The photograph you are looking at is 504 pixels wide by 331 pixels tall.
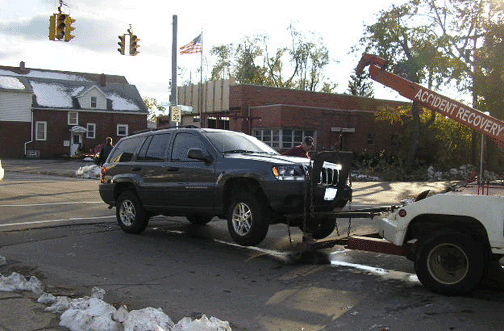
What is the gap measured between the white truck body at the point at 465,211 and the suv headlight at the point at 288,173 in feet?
5.94

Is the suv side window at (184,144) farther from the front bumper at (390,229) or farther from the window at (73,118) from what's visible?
the window at (73,118)

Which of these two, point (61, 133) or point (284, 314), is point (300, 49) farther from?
point (284, 314)

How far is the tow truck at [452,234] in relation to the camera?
533 centimetres

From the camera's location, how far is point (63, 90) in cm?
5259

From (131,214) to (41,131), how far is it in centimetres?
4395

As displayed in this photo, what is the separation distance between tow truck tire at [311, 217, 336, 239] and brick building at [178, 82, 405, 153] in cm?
2339

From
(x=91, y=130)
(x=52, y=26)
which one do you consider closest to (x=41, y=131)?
(x=91, y=130)

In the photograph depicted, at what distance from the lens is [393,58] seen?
3353cm

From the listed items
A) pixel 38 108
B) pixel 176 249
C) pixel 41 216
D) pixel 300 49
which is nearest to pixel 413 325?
pixel 176 249

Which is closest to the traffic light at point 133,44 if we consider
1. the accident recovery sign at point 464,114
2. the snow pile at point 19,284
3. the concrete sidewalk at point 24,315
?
the accident recovery sign at point 464,114

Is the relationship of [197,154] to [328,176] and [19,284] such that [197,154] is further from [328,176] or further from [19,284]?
[19,284]

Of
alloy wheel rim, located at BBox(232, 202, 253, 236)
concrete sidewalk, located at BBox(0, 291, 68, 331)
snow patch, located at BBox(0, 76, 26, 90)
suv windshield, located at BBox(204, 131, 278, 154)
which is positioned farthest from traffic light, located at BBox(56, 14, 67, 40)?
snow patch, located at BBox(0, 76, 26, 90)

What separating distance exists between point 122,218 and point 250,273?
12.4ft

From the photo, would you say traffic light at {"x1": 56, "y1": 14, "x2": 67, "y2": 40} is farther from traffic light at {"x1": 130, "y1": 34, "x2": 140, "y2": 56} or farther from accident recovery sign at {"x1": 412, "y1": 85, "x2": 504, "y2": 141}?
accident recovery sign at {"x1": 412, "y1": 85, "x2": 504, "y2": 141}
